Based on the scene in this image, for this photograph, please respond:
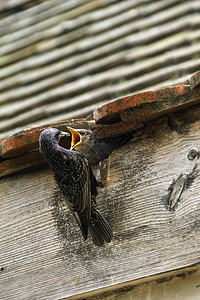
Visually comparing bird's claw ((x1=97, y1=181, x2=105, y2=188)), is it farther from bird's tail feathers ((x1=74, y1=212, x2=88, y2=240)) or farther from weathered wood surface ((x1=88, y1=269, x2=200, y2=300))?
weathered wood surface ((x1=88, y1=269, x2=200, y2=300))

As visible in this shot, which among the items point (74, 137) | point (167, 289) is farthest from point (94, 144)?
point (167, 289)

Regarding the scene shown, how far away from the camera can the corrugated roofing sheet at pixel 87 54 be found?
383 cm

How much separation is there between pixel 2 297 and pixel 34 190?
56 cm

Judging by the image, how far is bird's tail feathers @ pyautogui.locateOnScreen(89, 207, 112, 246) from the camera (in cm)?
242

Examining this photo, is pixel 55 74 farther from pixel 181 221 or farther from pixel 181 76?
pixel 181 221

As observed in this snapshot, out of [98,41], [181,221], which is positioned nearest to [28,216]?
[181,221]

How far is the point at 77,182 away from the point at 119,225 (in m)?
0.32

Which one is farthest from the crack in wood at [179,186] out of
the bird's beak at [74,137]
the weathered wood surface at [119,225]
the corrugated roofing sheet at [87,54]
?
the corrugated roofing sheet at [87,54]

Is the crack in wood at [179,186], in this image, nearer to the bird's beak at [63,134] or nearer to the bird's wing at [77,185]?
the bird's wing at [77,185]

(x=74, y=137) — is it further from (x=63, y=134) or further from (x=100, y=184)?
(x=100, y=184)

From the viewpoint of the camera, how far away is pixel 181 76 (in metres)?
3.67

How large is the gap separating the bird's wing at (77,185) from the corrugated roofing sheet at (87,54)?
1227 mm

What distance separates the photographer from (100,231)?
7.98 feet

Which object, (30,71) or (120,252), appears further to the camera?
(30,71)
